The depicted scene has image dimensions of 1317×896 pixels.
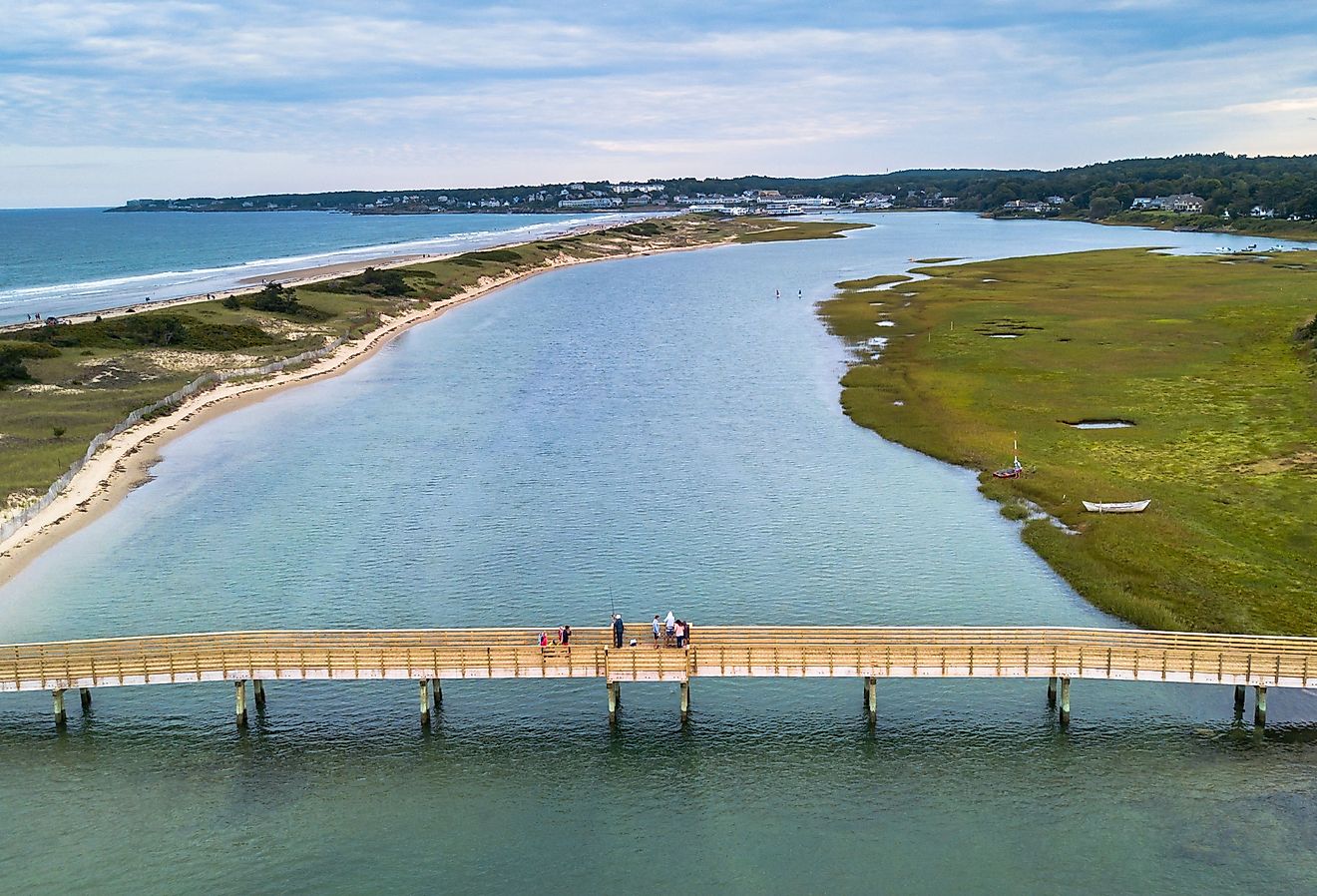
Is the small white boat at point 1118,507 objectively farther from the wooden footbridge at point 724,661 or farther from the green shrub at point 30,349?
the green shrub at point 30,349

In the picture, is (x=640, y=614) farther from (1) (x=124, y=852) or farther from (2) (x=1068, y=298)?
(2) (x=1068, y=298)

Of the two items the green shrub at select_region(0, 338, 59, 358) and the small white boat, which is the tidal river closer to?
the small white boat

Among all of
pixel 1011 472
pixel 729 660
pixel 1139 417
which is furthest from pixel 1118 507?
pixel 729 660

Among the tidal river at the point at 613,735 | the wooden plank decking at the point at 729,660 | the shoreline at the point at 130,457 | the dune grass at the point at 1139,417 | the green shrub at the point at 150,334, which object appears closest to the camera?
the tidal river at the point at 613,735

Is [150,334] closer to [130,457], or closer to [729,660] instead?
[130,457]

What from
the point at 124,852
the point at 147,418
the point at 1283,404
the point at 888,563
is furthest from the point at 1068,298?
the point at 124,852

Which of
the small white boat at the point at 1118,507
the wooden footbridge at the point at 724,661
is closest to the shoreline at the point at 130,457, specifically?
the wooden footbridge at the point at 724,661

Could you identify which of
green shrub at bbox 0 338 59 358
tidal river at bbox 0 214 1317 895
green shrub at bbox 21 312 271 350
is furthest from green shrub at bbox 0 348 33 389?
tidal river at bbox 0 214 1317 895
